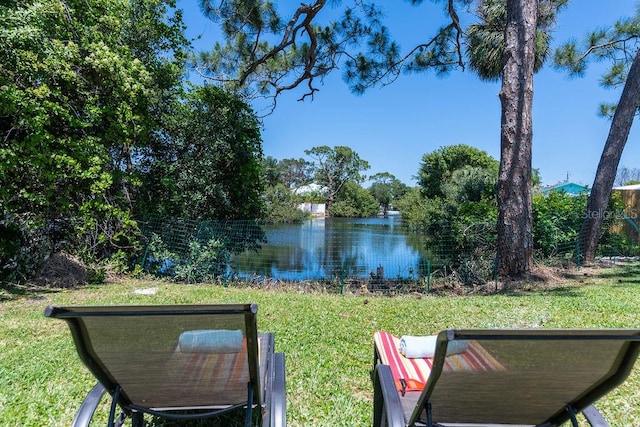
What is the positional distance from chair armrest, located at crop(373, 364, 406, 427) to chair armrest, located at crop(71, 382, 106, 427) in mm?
1108

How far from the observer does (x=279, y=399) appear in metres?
1.51

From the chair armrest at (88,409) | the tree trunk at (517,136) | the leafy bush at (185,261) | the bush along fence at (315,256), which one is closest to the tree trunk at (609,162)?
the bush along fence at (315,256)

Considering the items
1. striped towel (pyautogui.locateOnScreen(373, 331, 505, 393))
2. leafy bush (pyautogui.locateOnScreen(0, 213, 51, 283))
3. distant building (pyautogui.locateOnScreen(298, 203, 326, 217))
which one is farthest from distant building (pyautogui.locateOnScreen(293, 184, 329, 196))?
striped towel (pyautogui.locateOnScreen(373, 331, 505, 393))

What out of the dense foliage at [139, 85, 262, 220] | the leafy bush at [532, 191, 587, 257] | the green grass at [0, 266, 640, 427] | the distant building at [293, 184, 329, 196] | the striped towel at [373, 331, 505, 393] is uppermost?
the distant building at [293, 184, 329, 196]

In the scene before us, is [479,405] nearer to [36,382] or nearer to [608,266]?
[36,382]

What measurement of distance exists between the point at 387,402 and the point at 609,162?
986cm

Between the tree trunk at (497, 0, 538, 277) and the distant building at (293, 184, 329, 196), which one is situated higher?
the distant building at (293, 184, 329, 196)

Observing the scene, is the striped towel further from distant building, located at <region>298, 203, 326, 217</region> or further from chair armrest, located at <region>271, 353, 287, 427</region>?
distant building, located at <region>298, 203, 326, 217</region>

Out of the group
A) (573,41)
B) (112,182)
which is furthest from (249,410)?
(573,41)

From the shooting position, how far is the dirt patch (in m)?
5.71

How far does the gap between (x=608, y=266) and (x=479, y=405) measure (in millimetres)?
8922

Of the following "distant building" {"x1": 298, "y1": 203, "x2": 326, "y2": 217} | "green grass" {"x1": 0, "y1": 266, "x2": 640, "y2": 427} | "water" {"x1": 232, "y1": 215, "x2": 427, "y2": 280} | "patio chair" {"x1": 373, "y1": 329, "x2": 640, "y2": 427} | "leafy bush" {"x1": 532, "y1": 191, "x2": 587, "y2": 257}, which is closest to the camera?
"patio chair" {"x1": 373, "y1": 329, "x2": 640, "y2": 427}

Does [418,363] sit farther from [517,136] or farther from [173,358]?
[517,136]

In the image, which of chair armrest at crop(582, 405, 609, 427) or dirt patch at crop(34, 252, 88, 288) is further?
dirt patch at crop(34, 252, 88, 288)
